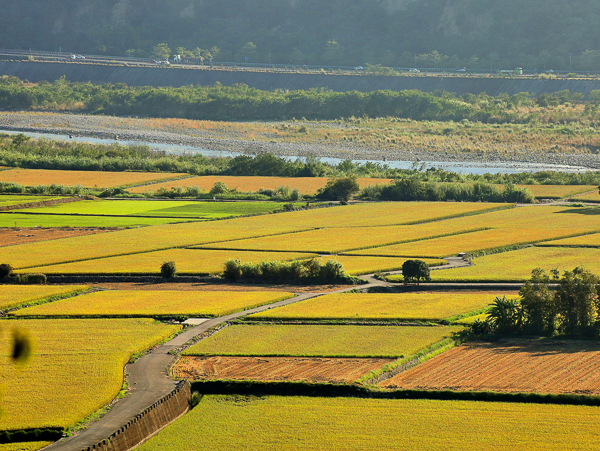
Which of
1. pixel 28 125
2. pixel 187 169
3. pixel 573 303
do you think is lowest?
pixel 573 303

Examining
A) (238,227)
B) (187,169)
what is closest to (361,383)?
(238,227)

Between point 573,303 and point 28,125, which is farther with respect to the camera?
point 28,125

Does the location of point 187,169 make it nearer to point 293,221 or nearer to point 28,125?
point 293,221

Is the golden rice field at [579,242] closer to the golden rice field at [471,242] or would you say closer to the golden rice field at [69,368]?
the golden rice field at [471,242]

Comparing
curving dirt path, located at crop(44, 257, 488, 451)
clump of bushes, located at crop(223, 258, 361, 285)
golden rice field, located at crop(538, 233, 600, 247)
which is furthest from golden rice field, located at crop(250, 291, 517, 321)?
golden rice field, located at crop(538, 233, 600, 247)

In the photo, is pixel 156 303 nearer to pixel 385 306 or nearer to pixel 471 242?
pixel 385 306
